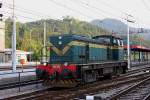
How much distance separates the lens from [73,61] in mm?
19516

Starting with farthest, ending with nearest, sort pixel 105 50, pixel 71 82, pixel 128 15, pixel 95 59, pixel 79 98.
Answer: pixel 128 15 < pixel 105 50 < pixel 95 59 < pixel 71 82 < pixel 79 98

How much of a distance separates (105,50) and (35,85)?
Result: 5.92m

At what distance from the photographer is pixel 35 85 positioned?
20344 mm

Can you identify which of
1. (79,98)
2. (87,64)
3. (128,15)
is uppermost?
(128,15)

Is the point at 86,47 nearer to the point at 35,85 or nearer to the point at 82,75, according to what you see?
the point at 82,75

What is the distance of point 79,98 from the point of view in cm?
1441

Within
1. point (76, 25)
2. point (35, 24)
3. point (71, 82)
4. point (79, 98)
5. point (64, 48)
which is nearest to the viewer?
point (79, 98)

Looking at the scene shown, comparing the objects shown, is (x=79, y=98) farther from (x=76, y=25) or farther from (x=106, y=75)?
(x=76, y=25)

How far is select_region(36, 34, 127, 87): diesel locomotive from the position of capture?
18.5 meters

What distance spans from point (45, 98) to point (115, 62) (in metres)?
11.8

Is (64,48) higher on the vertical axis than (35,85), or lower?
higher

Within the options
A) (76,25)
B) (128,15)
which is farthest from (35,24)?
(128,15)

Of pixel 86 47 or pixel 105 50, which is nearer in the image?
pixel 86 47

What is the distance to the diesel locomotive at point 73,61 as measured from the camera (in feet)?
60.7
